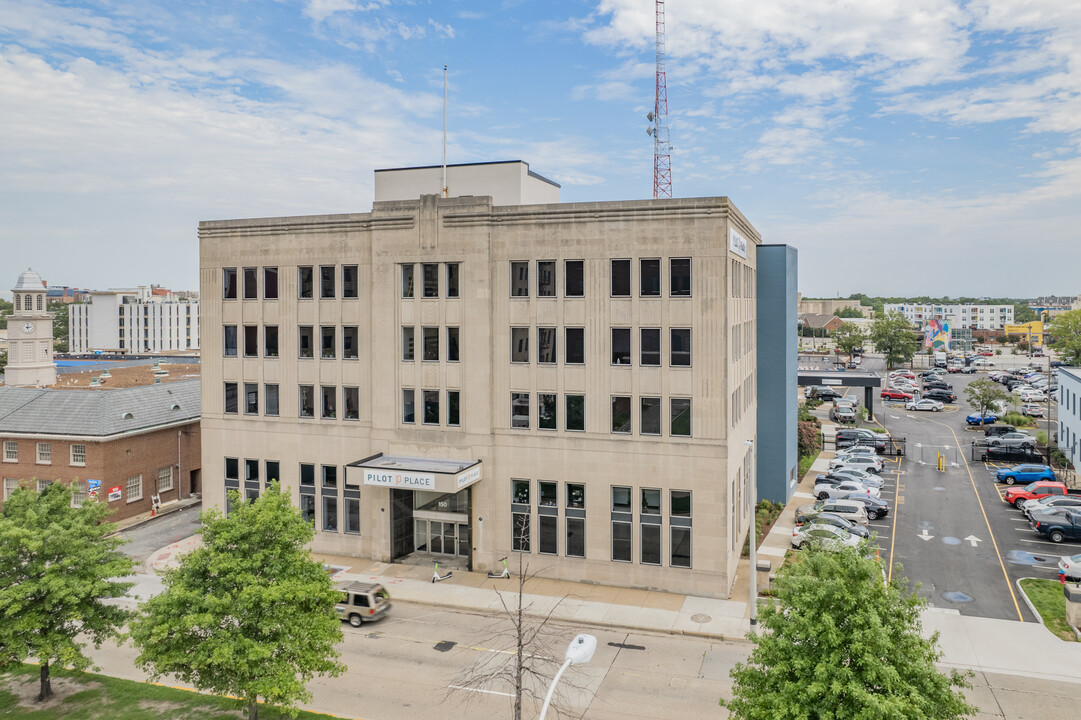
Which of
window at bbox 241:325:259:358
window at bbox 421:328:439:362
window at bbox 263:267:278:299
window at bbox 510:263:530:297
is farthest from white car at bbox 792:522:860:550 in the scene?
window at bbox 241:325:259:358

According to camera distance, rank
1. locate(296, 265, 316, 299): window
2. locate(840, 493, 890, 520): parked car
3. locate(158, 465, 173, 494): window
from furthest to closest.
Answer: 1. locate(158, 465, 173, 494): window
2. locate(840, 493, 890, 520): parked car
3. locate(296, 265, 316, 299): window

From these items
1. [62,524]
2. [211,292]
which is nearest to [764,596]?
[62,524]

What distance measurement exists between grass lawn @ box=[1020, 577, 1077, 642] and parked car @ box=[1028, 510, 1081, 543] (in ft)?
24.9

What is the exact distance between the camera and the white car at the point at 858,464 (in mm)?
53281

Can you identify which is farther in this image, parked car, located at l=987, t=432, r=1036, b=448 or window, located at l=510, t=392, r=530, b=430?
parked car, located at l=987, t=432, r=1036, b=448

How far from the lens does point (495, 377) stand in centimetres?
3322

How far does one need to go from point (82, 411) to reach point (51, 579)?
27853 mm

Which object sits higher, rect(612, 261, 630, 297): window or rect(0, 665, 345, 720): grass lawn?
rect(612, 261, 630, 297): window

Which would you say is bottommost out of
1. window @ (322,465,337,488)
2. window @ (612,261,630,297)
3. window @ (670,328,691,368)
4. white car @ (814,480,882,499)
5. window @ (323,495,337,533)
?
white car @ (814,480,882,499)

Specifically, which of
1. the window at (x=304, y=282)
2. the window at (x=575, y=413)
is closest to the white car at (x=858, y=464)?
the window at (x=575, y=413)

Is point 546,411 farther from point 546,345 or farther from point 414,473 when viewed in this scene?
point 414,473

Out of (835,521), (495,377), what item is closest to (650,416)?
(495,377)

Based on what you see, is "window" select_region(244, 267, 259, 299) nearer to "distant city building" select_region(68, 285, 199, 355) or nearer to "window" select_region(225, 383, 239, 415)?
"window" select_region(225, 383, 239, 415)

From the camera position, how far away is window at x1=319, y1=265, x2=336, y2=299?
1426 inches
